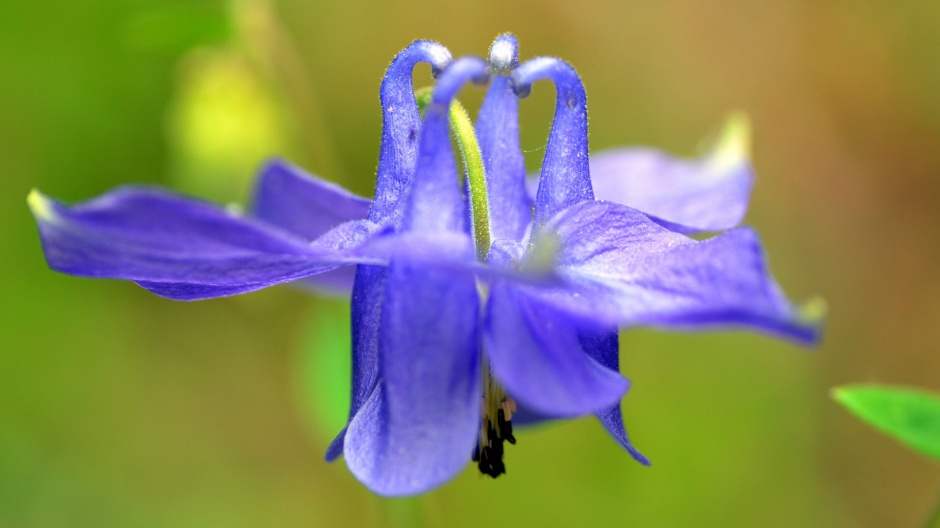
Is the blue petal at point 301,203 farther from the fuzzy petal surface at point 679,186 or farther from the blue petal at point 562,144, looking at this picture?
the fuzzy petal surface at point 679,186

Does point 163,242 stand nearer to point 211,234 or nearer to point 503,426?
point 211,234

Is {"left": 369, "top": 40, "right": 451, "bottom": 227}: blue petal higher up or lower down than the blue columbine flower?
higher up

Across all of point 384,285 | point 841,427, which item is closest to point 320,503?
point 841,427

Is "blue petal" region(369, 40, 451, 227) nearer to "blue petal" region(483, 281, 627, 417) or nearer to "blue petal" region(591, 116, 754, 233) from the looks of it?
"blue petal" region(483, 281, 627, 417)

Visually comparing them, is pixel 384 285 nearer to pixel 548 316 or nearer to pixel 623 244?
pixel 548 316

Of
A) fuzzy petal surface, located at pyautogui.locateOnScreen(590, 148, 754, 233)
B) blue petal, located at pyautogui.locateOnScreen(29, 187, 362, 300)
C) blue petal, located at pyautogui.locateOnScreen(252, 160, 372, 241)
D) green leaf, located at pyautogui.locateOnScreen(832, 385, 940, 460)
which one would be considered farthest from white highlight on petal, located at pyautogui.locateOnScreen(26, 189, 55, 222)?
green leaf, located at pyautogui.locateOnScreen(832, 385, 940, 460)

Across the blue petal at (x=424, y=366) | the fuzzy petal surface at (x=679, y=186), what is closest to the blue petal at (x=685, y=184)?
the fuzzy petal surface at (x=679, y=186)

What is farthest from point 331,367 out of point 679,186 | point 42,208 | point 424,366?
point 42,208
